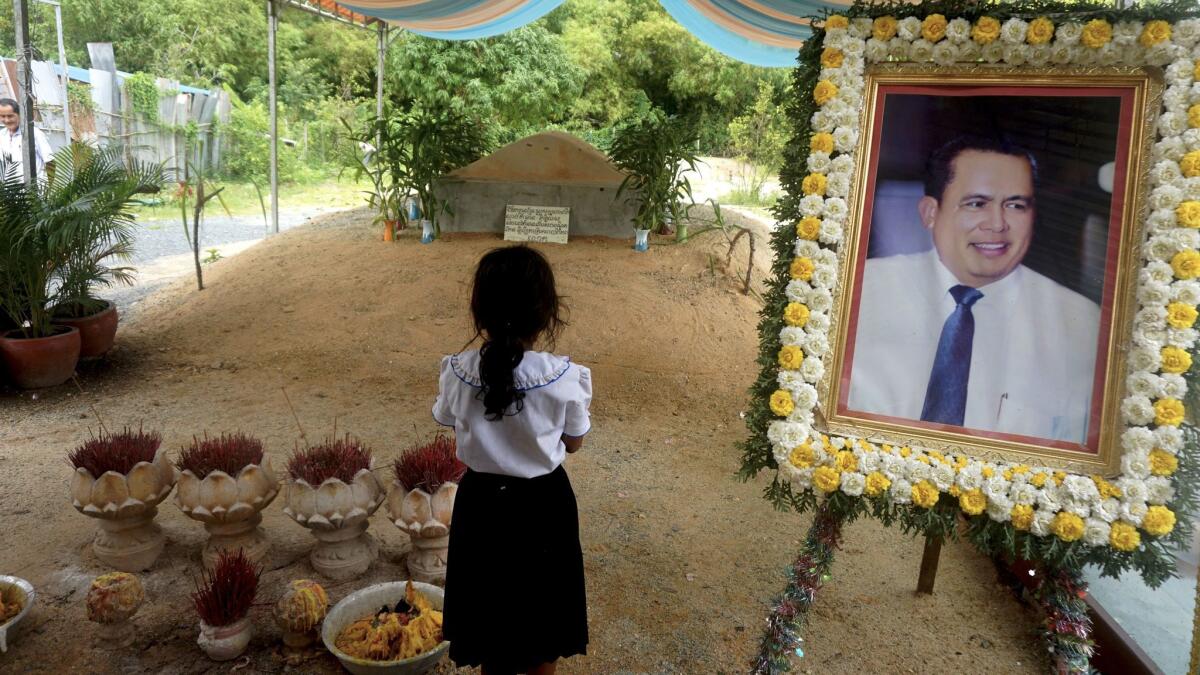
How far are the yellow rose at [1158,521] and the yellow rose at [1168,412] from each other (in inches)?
7.6

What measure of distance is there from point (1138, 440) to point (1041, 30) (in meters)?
1.00

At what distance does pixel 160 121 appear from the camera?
37.0ft

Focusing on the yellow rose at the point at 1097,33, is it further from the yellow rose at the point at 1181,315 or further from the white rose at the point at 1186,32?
the yellow rose at the point at 1181,315

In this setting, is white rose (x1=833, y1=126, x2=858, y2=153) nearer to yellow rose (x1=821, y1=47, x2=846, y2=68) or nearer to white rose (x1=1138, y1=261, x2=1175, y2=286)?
yellow rose (x1=821, y1=47, x2=846, y2=68)

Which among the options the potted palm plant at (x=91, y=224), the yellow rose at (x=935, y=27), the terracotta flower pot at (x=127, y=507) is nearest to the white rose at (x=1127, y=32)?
the yellow rose at (x=935, y=27)

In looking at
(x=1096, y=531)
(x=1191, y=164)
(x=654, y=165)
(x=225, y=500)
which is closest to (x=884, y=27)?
(x=1191, y=164)

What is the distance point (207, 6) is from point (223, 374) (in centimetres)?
1309

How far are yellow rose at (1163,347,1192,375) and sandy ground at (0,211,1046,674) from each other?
1101 mm

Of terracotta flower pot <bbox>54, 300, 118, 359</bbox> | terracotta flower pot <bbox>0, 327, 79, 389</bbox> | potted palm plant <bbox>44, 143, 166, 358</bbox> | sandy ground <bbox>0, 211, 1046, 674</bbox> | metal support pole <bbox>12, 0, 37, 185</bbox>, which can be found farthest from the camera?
terracotta flower pot <bbox>54, 300, 118, 359</bbox>

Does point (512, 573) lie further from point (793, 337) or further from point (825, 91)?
point (825, 91)

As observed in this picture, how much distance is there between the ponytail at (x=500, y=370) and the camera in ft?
5.30

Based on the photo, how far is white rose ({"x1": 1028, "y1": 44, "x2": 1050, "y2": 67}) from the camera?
1902 mm

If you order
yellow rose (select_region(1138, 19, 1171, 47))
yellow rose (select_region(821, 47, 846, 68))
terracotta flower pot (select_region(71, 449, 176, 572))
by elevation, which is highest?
yellow rose (select_region(1138, 19, 1171, 47))

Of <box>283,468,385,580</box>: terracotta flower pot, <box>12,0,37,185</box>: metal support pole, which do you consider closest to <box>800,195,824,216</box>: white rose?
<box>283,468,385,580</box>: terracotta flower pot
